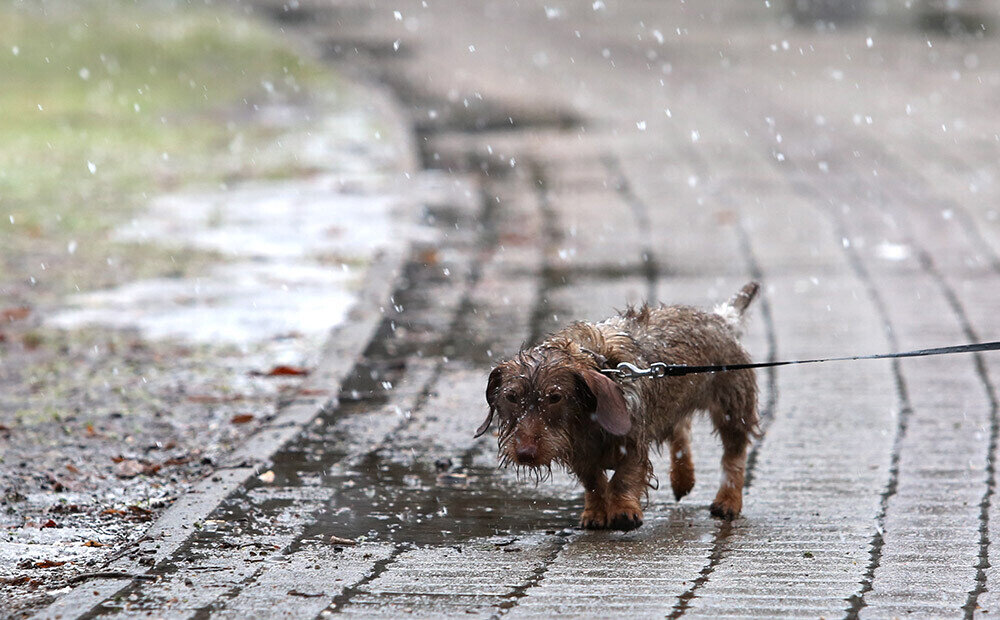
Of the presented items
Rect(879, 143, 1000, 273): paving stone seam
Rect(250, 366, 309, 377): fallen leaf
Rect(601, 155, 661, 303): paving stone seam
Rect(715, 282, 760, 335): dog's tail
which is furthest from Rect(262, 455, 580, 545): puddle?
Rect(879, 143, 1000, 273): paving stone seam

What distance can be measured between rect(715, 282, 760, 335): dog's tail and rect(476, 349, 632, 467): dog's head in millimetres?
1269

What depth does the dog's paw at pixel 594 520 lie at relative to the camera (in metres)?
6.39

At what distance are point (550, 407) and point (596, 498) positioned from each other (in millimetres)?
623

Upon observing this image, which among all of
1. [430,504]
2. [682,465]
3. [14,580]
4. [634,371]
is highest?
[634,371]

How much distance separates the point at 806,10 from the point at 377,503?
934 inches

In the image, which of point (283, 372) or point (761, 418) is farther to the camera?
point (283, 372)

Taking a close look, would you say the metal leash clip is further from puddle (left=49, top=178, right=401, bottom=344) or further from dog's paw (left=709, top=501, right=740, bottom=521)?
puddle (left=49, top=178, right=401, bottom=344)

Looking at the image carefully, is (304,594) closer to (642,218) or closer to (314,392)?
(314,392)

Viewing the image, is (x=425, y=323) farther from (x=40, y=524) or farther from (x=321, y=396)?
(x=40, y=524)

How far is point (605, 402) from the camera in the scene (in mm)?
5988

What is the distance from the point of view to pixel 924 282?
37.7ft

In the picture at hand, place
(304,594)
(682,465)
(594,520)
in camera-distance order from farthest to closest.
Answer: (682,465)
(594,520)
(304,594)

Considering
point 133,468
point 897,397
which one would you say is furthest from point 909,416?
point 133,468

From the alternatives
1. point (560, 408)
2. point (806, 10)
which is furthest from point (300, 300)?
point (806, 10)
